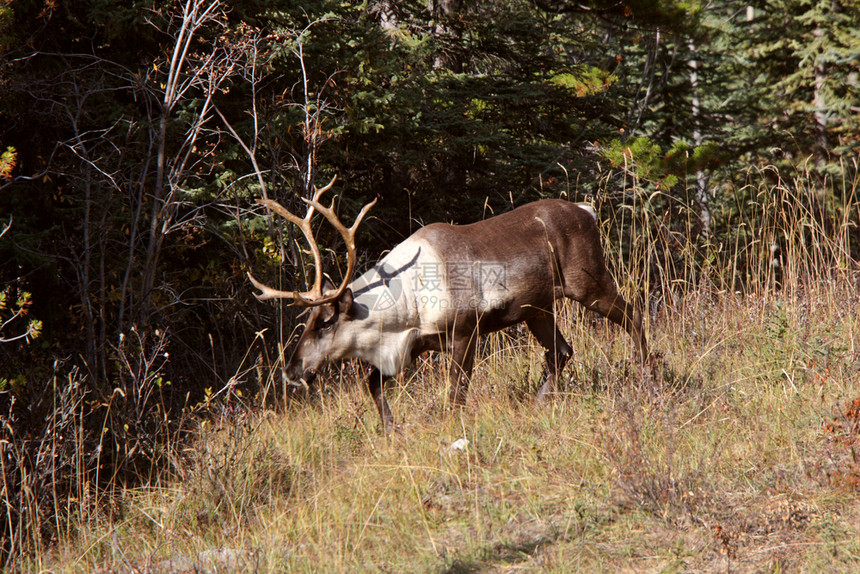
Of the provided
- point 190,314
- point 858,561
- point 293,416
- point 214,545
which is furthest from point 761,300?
point 190,314

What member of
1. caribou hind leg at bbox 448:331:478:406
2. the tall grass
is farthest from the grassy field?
caribou hind leg at bbox 448:331:478:406

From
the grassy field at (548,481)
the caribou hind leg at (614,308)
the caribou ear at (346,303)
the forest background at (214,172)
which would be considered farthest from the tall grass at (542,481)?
the caribou ear at (346,303)

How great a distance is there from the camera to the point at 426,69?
8789mm

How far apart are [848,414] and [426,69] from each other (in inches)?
248

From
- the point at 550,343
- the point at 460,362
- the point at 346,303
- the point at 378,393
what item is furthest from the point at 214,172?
the point at 550,343

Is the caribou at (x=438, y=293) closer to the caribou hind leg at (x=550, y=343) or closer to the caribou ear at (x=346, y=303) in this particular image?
the caribou ear at (x=346, y=303)

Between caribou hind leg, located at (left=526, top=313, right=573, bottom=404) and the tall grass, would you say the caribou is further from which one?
the tall grass

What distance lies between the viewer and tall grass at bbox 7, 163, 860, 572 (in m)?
3.31

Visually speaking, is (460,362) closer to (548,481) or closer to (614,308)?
(548,481)

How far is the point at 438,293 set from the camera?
15.3 ft

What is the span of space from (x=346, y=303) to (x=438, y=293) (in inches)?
22.7

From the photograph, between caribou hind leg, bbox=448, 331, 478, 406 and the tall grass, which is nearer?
the tall grass

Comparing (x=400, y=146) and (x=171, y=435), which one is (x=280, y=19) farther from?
(x=171, y=435)

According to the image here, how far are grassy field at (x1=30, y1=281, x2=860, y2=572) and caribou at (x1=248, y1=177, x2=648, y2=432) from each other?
0.41 metres
